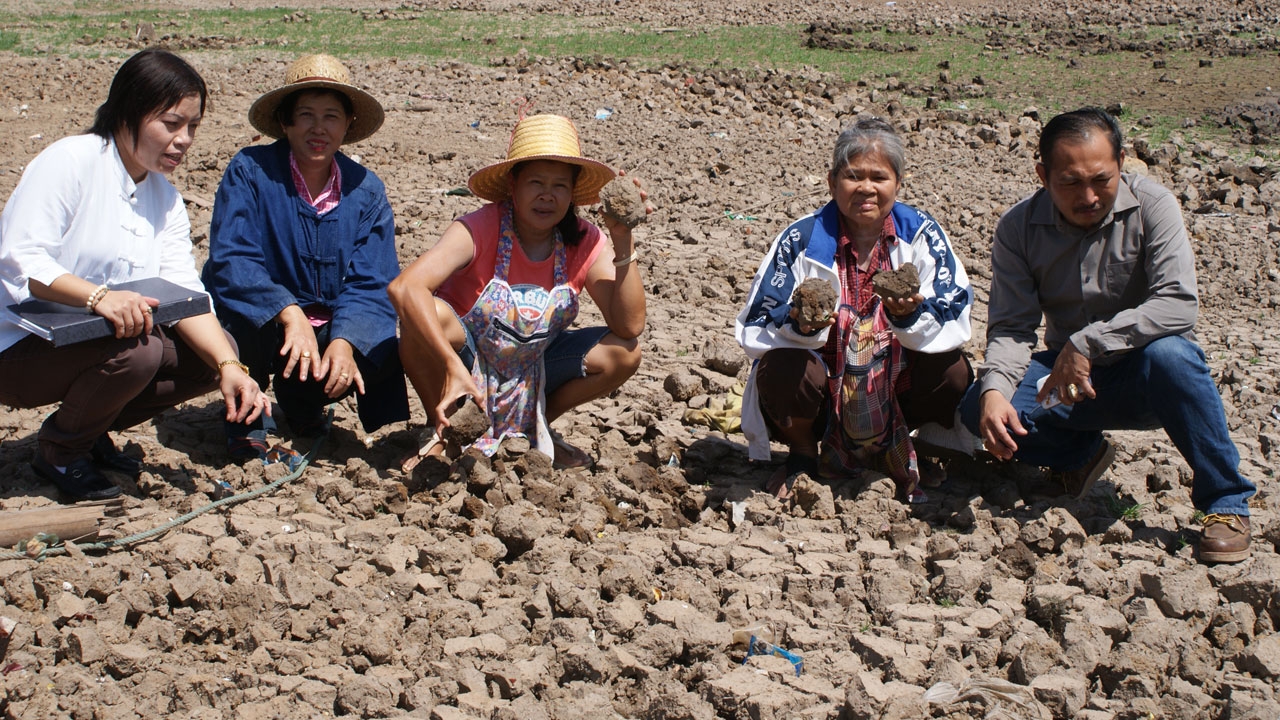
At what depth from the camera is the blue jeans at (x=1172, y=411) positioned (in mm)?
3402

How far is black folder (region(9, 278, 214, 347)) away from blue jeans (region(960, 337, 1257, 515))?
2.48 m

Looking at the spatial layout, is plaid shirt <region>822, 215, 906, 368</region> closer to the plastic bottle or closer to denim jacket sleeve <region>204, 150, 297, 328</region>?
the plastic bottle

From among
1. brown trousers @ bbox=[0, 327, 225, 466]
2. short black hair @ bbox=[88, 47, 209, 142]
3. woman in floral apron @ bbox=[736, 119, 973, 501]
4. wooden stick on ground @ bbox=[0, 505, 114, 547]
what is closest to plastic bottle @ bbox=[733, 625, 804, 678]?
woman in floral apron @ bbox=[736, 119, 973, 501]

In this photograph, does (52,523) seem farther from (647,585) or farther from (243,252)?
(647,585)

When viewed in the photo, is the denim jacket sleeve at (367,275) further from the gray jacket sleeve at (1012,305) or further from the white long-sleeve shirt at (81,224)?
the gray jacket sleeve at (1012,305)

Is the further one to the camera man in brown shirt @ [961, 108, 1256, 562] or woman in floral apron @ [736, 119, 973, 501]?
woman in floral apron @ [736, 119, 973, 501]

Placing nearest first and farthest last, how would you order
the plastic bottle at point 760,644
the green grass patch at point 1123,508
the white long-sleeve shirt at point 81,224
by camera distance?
the plastic bottle at point 760,644 → the white long-sleeve shirt at point 81,224 → the green grass patch at point 1123,508

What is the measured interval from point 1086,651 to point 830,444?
50.3 inches

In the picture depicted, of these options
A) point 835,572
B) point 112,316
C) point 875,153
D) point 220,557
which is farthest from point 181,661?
point 875,153

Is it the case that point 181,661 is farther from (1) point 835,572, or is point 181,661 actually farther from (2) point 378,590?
(1) point 835,572

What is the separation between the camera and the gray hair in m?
3.60

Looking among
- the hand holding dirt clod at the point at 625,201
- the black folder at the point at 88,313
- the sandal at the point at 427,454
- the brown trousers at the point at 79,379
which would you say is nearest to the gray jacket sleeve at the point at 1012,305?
the hand holding dirt clod at the point at 625,201

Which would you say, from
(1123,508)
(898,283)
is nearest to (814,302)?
(898,283)

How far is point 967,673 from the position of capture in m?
2.88
